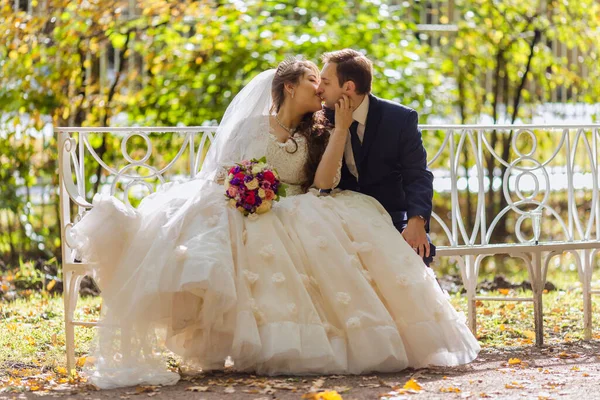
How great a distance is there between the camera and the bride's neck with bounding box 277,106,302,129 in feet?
16.4

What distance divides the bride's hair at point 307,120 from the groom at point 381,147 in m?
0.11

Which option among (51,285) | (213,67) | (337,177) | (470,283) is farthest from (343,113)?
(213,67)

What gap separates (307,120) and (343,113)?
0.30 m

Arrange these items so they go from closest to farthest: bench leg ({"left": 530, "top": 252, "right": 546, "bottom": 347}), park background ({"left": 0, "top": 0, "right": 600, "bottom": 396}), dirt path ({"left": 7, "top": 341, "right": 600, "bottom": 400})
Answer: dirt path ({"left": 7, "top": 341, "right": 600, "bottom": 400}) < bench leg ({"left": 530, "top": 252, "right": 546, "bottom": 347}) < park background ({"left": 0, "top": 0, "right": 600, "bottom": 396})

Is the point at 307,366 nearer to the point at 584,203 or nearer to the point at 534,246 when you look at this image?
the point at 534,246

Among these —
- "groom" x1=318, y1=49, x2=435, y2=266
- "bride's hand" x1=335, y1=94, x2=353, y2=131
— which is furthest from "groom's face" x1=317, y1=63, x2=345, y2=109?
"bride's hand" x1=335, y1=94, x2=353, y2=131

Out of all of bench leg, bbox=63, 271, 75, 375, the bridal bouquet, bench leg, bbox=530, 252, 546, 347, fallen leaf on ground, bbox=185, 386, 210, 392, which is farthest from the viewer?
bench leg, bbox=530, 252, 546, 347

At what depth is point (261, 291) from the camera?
14.3 feet

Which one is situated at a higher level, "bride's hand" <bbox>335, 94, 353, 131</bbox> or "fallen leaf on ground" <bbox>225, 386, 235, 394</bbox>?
"bride's hand" <bbox>335, 94, 353, 131</bbox>

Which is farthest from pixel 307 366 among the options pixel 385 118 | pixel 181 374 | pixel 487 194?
pixel 487 194

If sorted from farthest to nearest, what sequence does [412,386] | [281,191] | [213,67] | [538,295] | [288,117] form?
1. [213,67]
2. [538,295]
3. [288,117]
4. [281,191]
5. [412,386]

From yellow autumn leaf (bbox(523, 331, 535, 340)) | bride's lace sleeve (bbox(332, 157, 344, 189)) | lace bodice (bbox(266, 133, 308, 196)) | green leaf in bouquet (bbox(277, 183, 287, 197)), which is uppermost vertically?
lace bodice (bbox(266, 133, 308, 196))

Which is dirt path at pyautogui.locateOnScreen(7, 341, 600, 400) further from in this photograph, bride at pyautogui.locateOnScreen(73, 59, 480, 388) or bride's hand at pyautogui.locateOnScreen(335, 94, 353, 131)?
bride's hand at pyautogui.locateOnScreen(335, 94, 353, 131)

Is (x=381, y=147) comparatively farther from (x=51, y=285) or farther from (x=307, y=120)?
(x=51, y=285)
